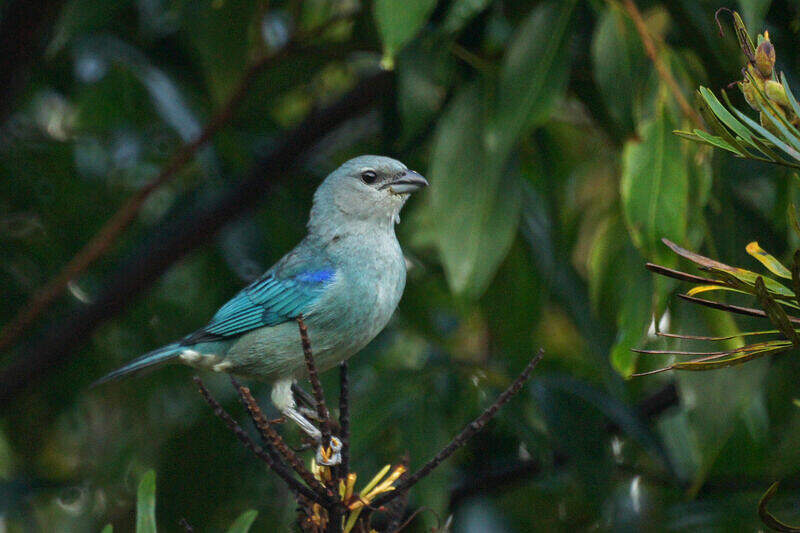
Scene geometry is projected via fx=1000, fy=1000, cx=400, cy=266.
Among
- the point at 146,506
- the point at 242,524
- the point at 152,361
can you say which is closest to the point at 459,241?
the point at 152,361

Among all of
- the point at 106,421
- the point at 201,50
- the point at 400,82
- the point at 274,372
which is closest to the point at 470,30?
the point at 400,82

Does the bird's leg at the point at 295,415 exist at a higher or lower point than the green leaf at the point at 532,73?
lower

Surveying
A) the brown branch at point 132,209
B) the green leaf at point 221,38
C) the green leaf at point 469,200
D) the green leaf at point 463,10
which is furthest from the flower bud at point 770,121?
the green leaf at point 221,38

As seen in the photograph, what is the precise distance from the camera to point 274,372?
102 inches

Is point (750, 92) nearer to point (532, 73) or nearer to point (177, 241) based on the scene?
point (532, 73)

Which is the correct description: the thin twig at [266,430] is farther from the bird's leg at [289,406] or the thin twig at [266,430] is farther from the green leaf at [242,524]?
the bird's leg at [289,406]

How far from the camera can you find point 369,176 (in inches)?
114

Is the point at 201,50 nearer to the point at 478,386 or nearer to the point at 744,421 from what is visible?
the point at 478,386

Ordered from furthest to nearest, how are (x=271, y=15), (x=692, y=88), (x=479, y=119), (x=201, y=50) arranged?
(x=271, y=15), (x=201, y=50), (x=479, y=119), (x=692, y=88)

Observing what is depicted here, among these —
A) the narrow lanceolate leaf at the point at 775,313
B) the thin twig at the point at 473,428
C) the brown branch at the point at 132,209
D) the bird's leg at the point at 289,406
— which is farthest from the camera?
the brown branch at the point at 132,209

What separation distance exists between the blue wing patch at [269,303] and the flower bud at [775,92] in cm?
138

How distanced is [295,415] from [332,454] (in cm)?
57

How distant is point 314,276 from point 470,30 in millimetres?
1205

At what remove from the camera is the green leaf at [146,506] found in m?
1.99
